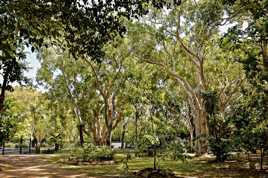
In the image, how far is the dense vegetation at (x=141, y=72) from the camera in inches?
286

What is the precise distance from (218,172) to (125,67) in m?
14.6

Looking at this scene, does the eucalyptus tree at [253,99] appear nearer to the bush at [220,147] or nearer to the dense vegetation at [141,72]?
the dense vegetation at [141,72]

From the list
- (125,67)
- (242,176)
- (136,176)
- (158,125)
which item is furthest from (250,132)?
(125,67)

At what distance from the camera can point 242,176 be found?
1545 cm

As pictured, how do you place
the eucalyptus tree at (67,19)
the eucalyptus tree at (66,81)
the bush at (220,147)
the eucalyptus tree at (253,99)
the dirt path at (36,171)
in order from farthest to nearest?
1. the eucalyptus tree at (66,81)
2. the bush at (220,147)
3. the dirt path at (36,171)
4. the eucalyptus tree at (253,99)
5. the eucalyptus tree at (67,19)

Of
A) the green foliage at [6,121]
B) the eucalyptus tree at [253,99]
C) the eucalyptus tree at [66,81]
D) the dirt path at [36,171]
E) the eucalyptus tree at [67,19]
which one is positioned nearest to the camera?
the eucalyptus tree at [67,19]

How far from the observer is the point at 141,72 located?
1199 inches

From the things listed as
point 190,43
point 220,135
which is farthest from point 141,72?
point 220,135

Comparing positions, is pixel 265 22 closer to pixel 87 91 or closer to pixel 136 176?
pixel 136 176

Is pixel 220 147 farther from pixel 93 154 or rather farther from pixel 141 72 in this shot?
pixel 141 72

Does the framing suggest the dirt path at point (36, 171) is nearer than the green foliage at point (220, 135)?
Yes

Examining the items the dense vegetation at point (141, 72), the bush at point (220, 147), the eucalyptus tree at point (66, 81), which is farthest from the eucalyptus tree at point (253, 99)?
the eucalyptus tree at point (66, 81)

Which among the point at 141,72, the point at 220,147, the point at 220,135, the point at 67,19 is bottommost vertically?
the point at 220,147

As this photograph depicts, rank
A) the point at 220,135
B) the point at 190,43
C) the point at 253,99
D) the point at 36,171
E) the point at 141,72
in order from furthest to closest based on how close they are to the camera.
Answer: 1. the point at 141,72
2. the point at 190,43
3. the point at 220,135
4. the point at 36,171
5. the point at 253,99
